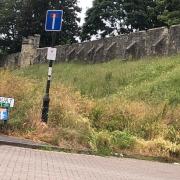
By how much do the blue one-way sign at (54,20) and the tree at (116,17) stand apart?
49891mm

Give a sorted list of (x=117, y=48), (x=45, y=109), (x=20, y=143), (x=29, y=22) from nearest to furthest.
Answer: (x=20, y=143), (x=45, y=109), (x=117, y=48), (x=29, y=22)

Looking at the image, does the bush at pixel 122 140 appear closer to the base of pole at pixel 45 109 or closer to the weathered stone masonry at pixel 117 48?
the base of pole at pixel 45 109

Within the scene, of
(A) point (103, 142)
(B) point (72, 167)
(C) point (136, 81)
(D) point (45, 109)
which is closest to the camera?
(B) point (72, 167)

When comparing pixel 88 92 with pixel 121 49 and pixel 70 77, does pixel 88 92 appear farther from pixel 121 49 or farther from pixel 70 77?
pixel 121 49

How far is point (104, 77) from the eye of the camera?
31.1 meters

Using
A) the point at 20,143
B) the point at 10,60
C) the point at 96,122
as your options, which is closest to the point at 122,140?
the point at 96,122

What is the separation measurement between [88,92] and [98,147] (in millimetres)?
13084

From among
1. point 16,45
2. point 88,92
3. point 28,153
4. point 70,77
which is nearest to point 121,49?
point 70,77

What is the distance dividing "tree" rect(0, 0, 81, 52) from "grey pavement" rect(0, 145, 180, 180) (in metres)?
55.3

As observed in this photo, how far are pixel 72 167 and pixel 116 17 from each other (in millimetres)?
59053

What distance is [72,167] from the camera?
11.2 m

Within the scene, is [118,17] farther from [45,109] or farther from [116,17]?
[45,109]

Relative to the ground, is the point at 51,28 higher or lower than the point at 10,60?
lower

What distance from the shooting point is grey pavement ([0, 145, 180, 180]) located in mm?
9844
